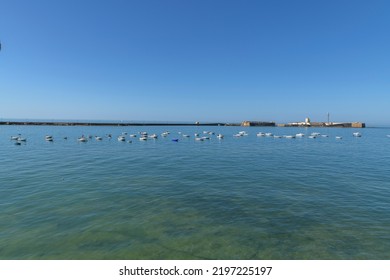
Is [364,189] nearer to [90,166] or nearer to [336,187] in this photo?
[336,187]

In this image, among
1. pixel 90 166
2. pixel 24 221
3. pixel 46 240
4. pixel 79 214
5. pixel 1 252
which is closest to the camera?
pixel 1 252

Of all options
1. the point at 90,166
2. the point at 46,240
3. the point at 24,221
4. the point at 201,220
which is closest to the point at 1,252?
the point at 46,240

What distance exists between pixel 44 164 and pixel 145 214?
85.3 ft

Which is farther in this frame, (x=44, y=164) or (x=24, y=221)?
(x=44, y=164)

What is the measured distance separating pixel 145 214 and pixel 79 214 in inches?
177

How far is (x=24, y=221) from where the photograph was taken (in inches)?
548

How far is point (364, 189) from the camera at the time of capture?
21.2 metres

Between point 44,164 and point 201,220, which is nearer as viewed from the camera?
point 201,220
